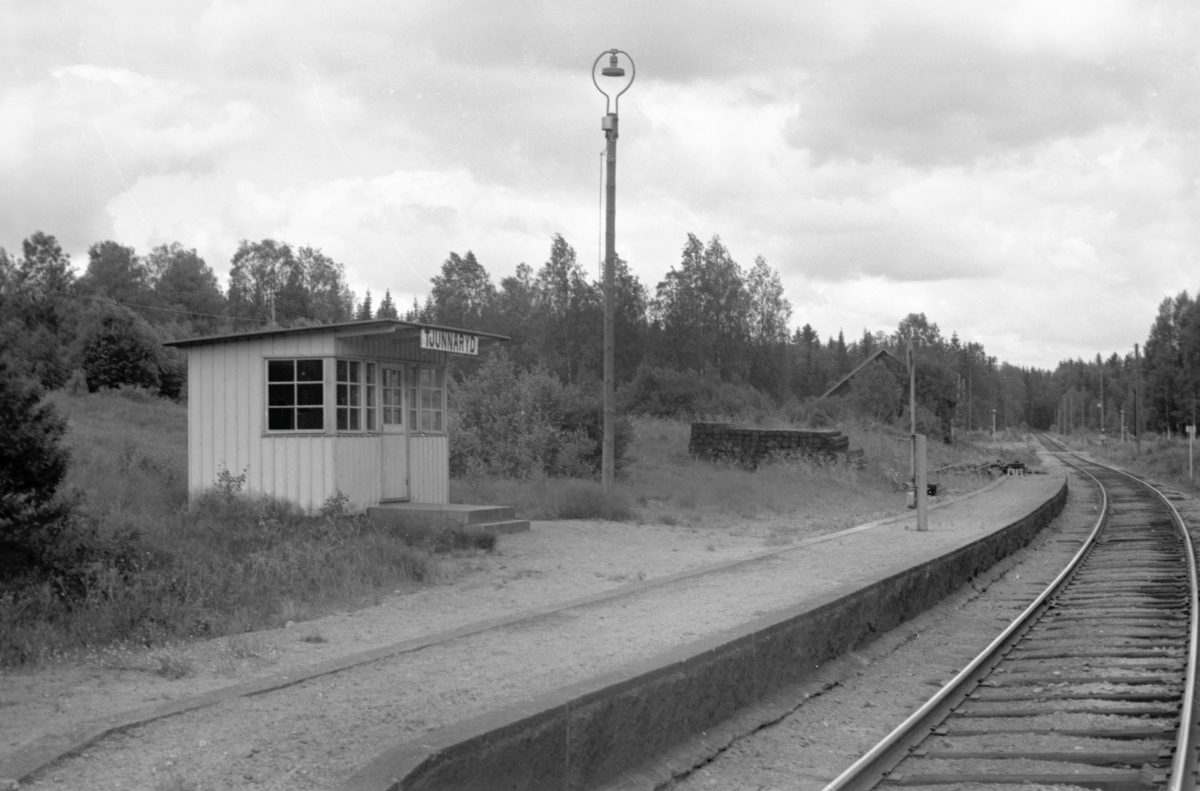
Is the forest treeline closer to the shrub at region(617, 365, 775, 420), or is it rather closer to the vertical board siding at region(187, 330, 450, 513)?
the shrub at region(617, 365, 775, 420)

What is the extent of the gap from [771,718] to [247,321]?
76153 millimetres

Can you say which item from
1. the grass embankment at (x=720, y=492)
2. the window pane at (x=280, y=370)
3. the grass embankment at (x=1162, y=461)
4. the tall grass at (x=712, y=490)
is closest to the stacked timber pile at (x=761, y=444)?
the tall grass at (x=712, y=490)

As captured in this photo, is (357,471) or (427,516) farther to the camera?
(357,471)

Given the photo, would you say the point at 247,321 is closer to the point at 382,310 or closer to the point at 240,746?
the point at 382,310

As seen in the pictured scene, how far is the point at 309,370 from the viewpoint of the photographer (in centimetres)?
1576

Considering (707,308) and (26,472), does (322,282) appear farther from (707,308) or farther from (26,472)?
(26,472)

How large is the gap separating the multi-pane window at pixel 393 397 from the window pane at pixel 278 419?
154cm

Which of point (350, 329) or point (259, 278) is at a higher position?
point (259, 278)

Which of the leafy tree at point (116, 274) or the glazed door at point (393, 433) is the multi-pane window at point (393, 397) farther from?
the leafy tree at point (116, 274)

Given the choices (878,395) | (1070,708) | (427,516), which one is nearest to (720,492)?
(427,516)

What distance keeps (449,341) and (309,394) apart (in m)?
2.10

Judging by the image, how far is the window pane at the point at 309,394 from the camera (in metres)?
15.6

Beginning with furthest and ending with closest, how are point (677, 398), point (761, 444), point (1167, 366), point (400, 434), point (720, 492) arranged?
1. point (1167, 366)
2. point (677, 398)
3. point (761, 444)
4. point (720, 492)
5. point (400, 434)

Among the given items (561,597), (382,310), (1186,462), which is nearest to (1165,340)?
(1186,462)
